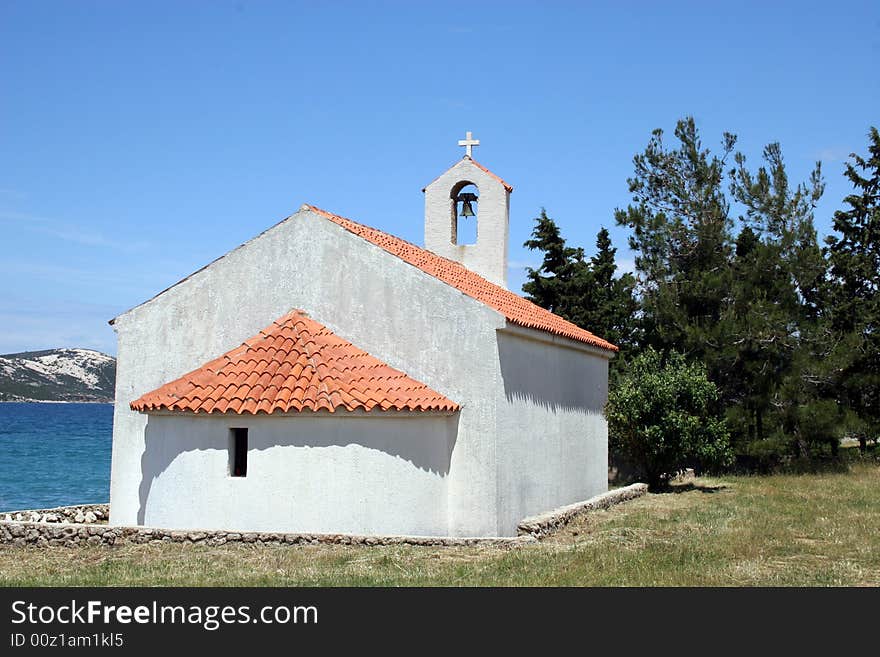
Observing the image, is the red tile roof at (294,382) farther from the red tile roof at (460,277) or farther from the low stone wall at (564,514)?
the low stone wall at (564,514)

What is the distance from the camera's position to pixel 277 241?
17.1 m

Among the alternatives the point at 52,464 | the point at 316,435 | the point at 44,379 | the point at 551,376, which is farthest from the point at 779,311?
the point at 44,379

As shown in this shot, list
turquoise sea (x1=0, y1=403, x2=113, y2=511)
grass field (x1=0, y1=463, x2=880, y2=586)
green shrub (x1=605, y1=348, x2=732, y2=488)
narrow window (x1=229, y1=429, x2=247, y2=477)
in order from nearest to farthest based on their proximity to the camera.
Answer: grass field (x1=0, y1=463, x2=880, y2=586) → narrow window (x1=229, y1=429, x2=247, y2=477) → green shrub (x1=605, y1=348, x2=732, y2=488) → turquoise sea (x1=0, y1=403, x2=113, y2=511)

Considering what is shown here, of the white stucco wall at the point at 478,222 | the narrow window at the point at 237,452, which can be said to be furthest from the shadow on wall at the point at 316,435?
the white stucco wall at the point at 478,222

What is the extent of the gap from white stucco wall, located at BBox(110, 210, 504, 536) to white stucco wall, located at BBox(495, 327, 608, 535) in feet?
1.39

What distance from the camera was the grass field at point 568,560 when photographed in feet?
38.5

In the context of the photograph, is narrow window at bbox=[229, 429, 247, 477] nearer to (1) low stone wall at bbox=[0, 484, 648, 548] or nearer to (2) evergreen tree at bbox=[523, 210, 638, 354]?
(1) low stone wall at bbox=[0, 484, 648, 548]

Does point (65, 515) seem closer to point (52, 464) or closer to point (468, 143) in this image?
point (468, 143)

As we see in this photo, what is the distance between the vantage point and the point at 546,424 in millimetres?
18766

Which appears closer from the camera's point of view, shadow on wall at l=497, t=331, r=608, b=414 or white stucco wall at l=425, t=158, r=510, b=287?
shadow on wall at l=497, t=331, r=608, b=414

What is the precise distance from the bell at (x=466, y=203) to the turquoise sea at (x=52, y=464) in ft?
81.8

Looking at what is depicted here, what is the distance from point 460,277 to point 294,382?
5.34 m

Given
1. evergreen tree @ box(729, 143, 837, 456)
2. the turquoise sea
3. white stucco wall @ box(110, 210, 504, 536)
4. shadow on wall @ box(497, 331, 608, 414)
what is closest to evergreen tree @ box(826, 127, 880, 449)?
evergreen tree @ box(729, 143, 837, 456)

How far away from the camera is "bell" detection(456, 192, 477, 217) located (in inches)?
885
